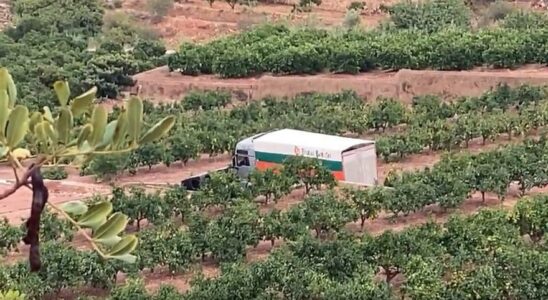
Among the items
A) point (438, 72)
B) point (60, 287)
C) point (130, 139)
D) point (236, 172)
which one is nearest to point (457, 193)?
point (236, 172)

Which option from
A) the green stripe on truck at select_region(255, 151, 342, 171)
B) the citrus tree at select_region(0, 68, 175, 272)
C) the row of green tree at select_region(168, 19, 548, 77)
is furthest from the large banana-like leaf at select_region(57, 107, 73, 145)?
the row of green tree at select_region(168, 19, 548, 77)

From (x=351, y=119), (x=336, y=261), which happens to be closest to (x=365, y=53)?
(x=351, y=119)

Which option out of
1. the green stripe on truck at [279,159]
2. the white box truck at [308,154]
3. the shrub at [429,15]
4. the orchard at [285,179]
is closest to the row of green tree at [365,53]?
the orchard at [285,179]

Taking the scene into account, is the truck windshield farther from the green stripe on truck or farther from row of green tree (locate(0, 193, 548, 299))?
row of green tree (locate(0, 193, 548, 299))

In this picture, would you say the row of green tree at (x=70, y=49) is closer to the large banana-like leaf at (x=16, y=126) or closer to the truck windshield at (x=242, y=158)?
the truck windshield at (x=242, y=158)

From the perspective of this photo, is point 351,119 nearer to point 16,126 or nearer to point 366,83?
point 366,83

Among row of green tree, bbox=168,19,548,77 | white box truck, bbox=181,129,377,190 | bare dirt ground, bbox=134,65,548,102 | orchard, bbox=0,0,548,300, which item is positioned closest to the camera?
orchard, bbox=0,0,548,300
